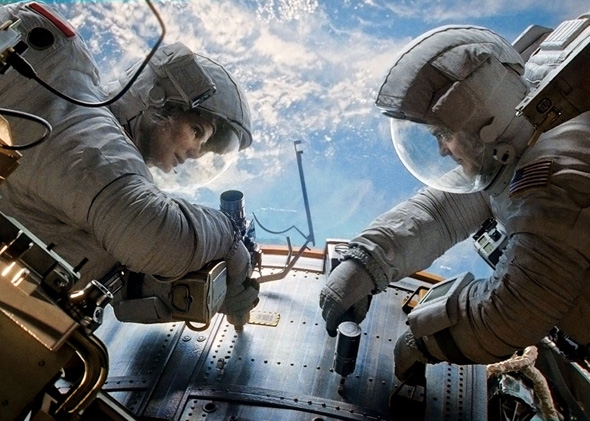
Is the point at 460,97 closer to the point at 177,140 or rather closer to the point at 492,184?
the point at 492,184

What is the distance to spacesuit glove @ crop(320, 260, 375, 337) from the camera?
101 inches

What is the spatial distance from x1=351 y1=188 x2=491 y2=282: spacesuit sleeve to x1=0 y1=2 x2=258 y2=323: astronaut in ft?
2.33

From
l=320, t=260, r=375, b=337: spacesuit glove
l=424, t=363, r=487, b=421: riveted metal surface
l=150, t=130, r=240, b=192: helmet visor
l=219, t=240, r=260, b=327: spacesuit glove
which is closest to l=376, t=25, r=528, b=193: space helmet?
l=320, t=260, r=375, b=337: spacesuit glove

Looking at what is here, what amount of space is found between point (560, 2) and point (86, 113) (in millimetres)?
6107

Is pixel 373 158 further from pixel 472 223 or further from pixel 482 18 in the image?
pixel 472 223

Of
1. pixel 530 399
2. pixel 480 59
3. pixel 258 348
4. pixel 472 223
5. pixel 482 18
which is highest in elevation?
pixel 480 59

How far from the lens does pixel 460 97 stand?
6.73 ft

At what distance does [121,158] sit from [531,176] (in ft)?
5.15

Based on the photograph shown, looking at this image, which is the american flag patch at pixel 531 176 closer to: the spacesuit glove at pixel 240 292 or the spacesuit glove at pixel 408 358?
the spacesuit glove at pixel 408 358

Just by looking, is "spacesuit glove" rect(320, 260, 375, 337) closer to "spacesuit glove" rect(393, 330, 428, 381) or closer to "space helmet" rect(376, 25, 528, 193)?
"spacesuit glove" rect(393, 330, 428, 381)

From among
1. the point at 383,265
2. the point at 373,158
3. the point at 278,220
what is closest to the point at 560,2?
the point at 373,158

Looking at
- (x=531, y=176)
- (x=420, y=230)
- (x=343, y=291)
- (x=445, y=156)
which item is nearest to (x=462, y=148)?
(x=445, y=156)

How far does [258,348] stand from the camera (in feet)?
8.75

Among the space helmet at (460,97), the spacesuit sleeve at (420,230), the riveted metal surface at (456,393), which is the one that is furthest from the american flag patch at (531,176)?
the riveted metal surface at (456,393)
